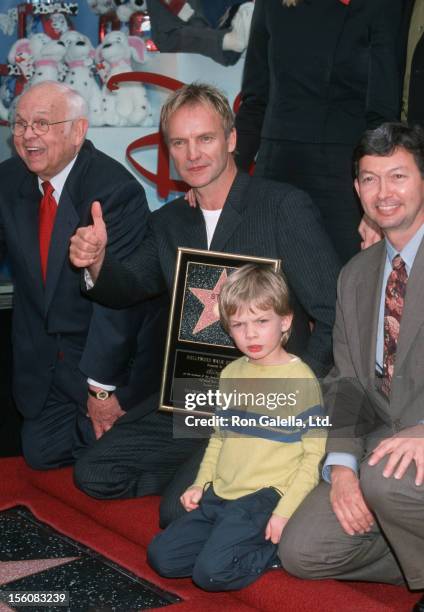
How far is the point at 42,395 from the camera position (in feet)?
11.7

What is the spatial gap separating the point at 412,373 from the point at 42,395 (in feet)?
5.24

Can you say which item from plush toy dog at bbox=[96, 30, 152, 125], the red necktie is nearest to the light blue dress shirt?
the red necktie

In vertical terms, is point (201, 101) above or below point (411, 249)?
above

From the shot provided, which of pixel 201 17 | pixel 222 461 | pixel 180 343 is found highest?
pixel 201 17

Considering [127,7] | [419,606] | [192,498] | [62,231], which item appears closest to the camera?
[419,606]

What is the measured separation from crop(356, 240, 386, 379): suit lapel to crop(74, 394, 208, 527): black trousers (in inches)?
30.9

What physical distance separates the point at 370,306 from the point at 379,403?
262 millimetres

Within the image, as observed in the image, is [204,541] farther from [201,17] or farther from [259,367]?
[201,17]

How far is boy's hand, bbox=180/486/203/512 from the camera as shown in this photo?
2674 mm

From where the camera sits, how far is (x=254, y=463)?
260 centimetres

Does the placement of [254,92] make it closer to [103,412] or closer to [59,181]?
[59,181]

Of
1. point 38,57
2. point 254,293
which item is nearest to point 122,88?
point 38,57

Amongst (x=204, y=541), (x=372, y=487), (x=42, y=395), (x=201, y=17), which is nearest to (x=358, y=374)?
(x=372, y=487)

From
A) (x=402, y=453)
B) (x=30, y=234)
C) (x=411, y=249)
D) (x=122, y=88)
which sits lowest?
(x=402, y=453)
